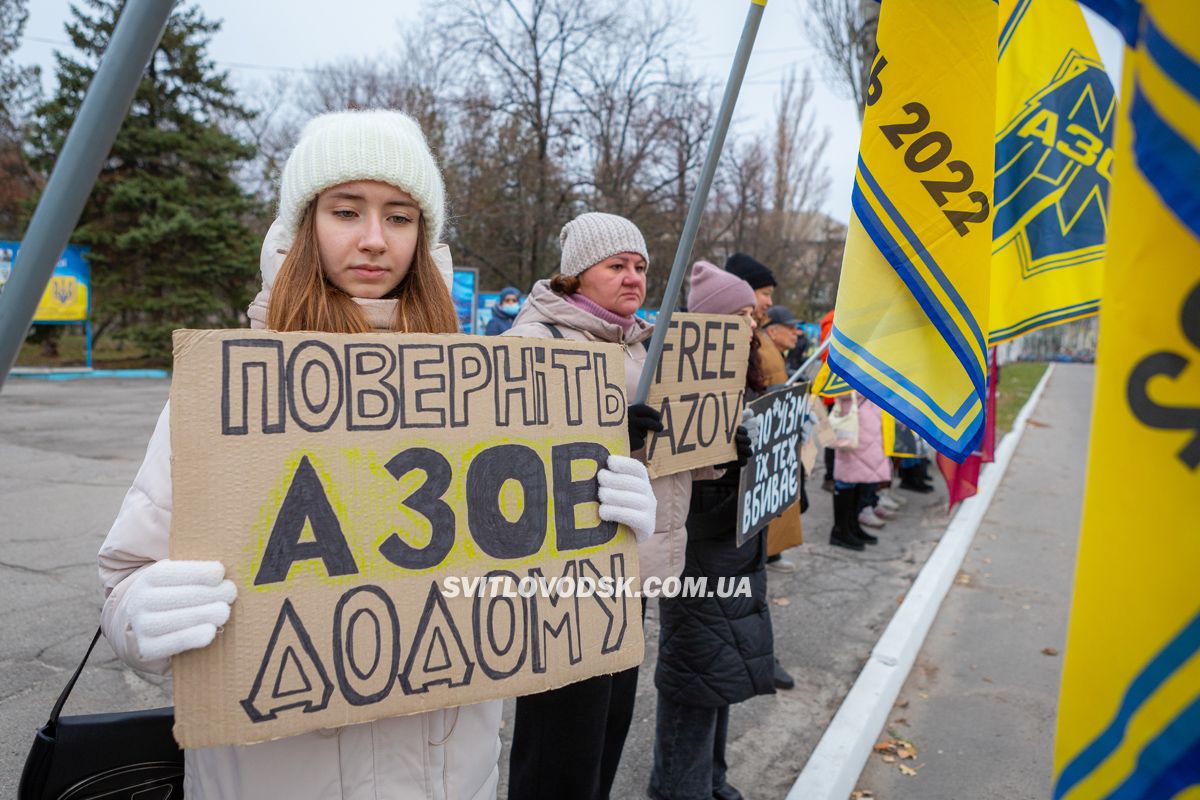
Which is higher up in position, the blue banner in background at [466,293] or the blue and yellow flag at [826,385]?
the blue banner in background at [466,293]

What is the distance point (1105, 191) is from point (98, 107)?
3.11 meters

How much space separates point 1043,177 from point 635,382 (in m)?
1.71

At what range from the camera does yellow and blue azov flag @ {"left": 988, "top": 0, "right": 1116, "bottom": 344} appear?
8.73 feet

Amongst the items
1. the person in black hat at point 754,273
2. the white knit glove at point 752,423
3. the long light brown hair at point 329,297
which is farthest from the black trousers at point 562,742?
the person in black hat at point 754,273

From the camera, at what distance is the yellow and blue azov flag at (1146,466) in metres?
0.86

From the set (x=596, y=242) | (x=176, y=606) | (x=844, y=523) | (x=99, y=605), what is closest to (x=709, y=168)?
(x=596, y=242)

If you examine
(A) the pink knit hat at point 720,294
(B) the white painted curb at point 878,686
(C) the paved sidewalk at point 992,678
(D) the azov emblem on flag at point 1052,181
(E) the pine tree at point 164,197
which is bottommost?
(C) the paved sidewalk at point 992,678

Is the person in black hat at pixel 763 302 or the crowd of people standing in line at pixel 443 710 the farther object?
the person in black hat at pixel 763 302

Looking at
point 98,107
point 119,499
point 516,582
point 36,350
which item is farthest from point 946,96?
point 36,350

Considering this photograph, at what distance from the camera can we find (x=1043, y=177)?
268cm

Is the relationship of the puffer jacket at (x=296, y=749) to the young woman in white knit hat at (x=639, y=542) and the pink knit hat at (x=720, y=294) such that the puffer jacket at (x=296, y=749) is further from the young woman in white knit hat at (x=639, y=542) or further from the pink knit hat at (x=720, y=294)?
the pink knit hat at (x=720, y=294)

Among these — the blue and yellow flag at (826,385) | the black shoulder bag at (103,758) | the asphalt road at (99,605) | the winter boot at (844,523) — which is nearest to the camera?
the black shoulder bag at (103,758)

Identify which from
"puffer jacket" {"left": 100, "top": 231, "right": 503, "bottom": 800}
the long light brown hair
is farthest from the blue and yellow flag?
"puffer jacket" {"left": 100, "top": 231, "right": 503, "bottom": 800}

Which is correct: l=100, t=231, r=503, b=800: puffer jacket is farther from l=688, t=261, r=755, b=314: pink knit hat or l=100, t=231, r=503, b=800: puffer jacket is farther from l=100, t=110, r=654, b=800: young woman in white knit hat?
l=688, t=261, r=755, b=314: pink knit hat
